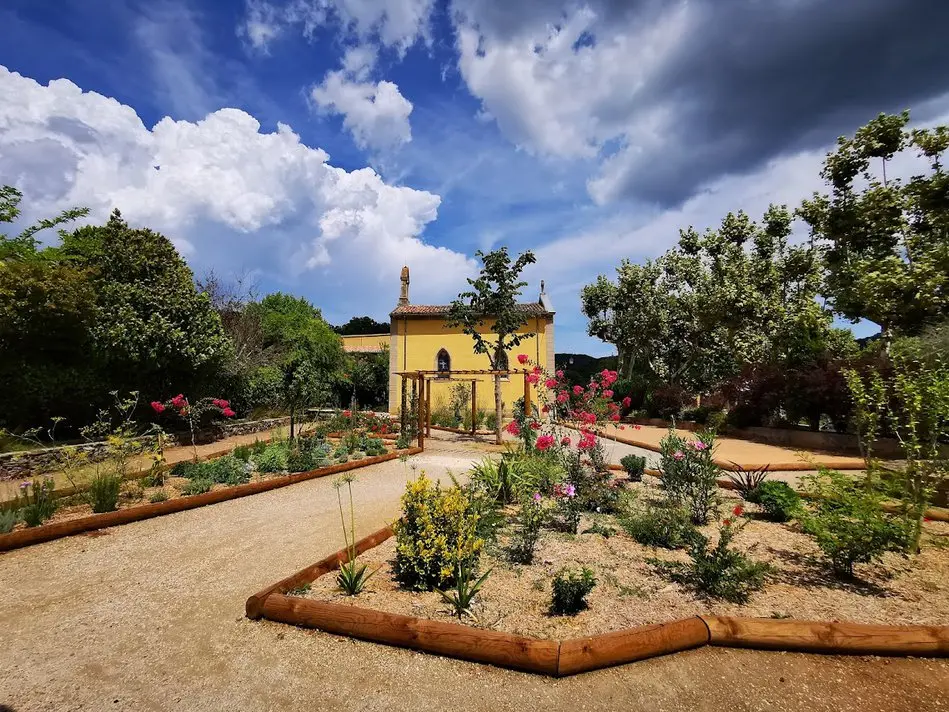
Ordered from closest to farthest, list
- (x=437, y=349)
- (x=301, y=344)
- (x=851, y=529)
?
1. (x=851, y=529)
2. (x=301, y=344)
3. (x=437, y=349)

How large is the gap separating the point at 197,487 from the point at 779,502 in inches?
290

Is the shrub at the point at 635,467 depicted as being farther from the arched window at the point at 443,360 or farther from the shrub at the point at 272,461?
the arched window at the point at 443,360

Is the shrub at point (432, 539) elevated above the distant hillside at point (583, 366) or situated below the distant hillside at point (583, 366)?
below

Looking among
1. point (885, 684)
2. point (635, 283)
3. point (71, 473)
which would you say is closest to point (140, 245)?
point (71, 473)

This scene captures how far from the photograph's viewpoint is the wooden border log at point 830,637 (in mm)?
2727

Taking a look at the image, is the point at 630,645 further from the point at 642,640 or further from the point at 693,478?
the point at 693,478

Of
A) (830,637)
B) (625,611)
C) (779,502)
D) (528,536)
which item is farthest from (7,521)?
(779,502)

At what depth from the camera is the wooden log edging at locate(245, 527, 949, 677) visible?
2.64 m

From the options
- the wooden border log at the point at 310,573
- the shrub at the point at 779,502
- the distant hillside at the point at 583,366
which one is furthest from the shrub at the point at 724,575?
the distant hillside at the point at 583,366

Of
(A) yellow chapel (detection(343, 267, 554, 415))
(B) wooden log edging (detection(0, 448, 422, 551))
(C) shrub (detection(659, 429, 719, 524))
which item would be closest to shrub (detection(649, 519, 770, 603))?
(C) shrub (detection(659, 429, 719, 524))

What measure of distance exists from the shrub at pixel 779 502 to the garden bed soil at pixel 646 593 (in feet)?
2.26

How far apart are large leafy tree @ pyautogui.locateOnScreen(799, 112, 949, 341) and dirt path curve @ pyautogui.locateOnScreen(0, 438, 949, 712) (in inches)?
455

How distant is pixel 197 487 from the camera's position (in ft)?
21.3

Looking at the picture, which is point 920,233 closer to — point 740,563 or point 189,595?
point 740,563
